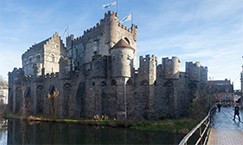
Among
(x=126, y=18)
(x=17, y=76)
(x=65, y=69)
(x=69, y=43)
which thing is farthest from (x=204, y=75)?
(x=17, y=76)

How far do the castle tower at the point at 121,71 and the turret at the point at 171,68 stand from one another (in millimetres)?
4840

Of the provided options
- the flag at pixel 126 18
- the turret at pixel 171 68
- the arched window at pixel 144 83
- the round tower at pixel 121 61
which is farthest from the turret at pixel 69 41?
the turret at pixel 171 68

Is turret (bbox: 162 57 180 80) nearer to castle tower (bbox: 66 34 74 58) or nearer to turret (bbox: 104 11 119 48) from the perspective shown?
turret (bbox: 104 11 119 48)

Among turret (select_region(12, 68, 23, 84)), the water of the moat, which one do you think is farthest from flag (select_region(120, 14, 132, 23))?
turret (select_region(12, 68, 23, 84))

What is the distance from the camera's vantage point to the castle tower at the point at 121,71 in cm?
1991

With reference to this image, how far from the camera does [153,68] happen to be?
20469mm

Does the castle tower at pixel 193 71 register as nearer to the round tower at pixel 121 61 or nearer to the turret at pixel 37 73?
the round tower at pixel 121 61

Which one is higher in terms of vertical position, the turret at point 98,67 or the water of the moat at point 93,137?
the turret at point 98,67

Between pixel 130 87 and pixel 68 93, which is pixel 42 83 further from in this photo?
pixel 130 87

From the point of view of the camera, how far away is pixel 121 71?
2003 centimetres

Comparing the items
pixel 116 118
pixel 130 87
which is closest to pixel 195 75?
pixel 130 87

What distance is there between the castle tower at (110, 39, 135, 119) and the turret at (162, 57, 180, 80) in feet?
15.9

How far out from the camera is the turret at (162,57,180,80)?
21.3m

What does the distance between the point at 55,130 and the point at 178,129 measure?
12905 mm
